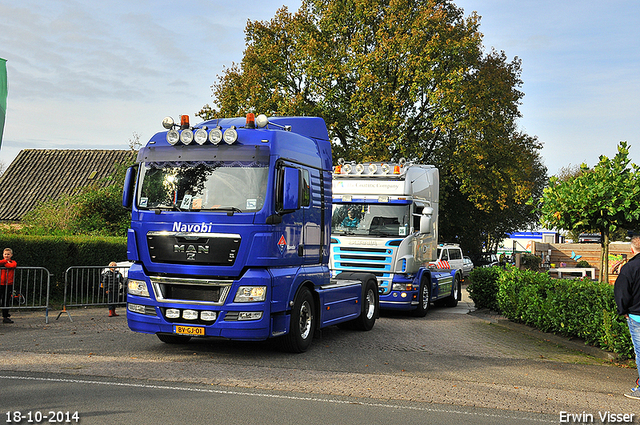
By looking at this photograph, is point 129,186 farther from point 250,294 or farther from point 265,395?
point 265,395

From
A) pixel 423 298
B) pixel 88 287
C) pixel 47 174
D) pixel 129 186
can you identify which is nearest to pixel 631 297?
pixel 129 186

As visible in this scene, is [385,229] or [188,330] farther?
[385,229]

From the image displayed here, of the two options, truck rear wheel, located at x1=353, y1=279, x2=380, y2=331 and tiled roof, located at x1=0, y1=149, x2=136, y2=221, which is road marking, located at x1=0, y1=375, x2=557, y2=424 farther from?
tiled roof, located at x1=0, y1=149, x2=136, y2=221

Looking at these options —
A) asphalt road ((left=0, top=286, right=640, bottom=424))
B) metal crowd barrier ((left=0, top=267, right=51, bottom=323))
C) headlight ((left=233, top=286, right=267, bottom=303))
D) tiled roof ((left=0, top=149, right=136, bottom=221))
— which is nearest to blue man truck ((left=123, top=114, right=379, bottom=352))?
headlight ((left=233, top=286, right=267, bottom=303))

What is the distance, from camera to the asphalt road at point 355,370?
6.77m

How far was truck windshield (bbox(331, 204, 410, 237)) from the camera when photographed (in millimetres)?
14922

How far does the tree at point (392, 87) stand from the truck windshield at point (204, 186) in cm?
1870

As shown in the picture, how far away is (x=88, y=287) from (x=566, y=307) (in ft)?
35.1

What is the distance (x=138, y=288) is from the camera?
938cm

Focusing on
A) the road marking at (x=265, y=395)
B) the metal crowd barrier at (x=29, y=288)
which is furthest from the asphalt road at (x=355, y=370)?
the metal crowd barrier at (x=29, y=288)

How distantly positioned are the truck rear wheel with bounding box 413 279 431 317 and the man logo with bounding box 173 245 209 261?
25.5ft

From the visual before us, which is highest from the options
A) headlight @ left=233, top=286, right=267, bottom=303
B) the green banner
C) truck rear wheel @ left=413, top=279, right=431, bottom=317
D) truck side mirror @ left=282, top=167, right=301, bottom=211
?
the green banner

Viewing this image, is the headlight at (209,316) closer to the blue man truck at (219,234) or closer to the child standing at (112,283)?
the blue man truck at (219,234)

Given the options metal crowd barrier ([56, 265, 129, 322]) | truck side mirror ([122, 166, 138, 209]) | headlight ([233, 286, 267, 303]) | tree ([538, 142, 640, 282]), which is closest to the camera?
headlight ([233, 286, 267, 303])
